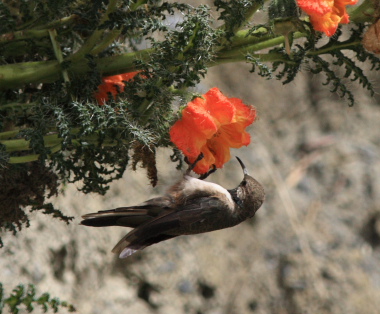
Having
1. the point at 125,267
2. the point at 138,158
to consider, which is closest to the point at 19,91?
the point at 138,158

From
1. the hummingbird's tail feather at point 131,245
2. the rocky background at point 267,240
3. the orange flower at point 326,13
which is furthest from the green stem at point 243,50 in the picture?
the rocky background at point 267,240

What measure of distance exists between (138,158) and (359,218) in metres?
2.26

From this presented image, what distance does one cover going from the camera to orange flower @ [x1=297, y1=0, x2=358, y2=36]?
1.21 meters

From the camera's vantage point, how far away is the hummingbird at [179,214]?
154 cm

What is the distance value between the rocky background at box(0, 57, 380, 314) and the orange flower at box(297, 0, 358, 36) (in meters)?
1.20

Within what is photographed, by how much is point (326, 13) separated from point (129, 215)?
26.8 inches

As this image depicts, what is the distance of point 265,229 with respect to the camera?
3359 mm

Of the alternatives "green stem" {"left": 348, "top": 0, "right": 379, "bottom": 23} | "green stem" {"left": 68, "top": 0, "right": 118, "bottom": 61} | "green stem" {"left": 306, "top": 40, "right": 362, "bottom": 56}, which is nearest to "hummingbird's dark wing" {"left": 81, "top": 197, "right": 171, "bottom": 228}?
"green stem" {"left": 68, "top": 0, "right": 118, "bottom": 61}

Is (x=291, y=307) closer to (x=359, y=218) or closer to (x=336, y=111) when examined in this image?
(x=359, y=218)

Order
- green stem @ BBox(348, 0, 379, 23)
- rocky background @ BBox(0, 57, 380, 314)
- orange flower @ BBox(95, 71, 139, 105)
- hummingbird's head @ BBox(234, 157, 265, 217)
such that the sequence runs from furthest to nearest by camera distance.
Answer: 1. rocky background @ BBox(0, 57, 380, 314)
2. hummingbird's head @ BBox(234, 157, 265, 217)
3. orange flower @ BBox(95, 71, 139, 105)
4. green stem @ BBox(348, 0, 379, 23)

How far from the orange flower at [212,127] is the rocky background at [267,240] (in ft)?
3.58

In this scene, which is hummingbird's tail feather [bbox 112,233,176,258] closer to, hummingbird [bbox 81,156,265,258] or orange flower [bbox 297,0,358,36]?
hummingbird [bbox 81,156,265,258]

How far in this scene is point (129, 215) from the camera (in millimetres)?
1601

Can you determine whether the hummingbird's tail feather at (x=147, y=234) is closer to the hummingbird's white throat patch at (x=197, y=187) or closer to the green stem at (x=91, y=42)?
the hummingbird's white throat patch at (x=197, y=187)
